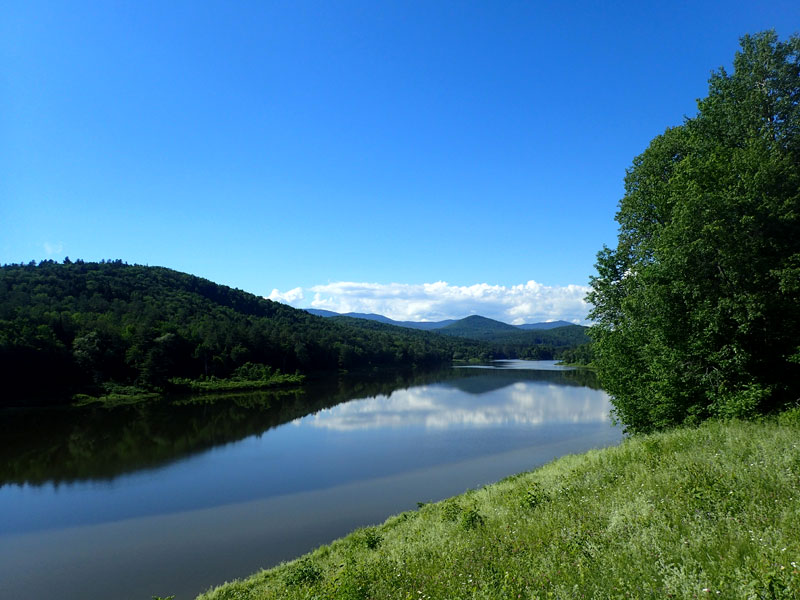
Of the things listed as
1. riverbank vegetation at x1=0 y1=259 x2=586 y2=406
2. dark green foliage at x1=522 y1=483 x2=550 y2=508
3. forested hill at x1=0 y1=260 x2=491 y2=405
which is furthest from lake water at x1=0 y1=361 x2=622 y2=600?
forested hill at x1=0 y1=260 x2=491 y2=405

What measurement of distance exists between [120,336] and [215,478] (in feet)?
158

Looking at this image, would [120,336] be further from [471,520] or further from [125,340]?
[471,520]

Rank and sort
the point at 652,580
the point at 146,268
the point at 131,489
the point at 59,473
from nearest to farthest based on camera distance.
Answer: the point at 652,580, the point at 131,489, the point at 59,473, the point at 146,268

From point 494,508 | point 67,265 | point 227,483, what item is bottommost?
point 227,483

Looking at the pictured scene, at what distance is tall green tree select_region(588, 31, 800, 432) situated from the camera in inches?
461

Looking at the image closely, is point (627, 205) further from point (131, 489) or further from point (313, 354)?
point (313, 354)

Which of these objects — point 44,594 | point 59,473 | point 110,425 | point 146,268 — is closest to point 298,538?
point 44,594

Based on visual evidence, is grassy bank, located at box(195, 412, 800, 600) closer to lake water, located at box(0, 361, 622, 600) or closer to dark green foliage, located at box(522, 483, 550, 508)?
dark green foliage, located at box(522, 483, 550, 508)

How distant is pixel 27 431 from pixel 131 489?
68.7 ft

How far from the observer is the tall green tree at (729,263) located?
1172 cm

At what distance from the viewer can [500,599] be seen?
16.9ft

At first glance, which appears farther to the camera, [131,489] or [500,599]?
[131,489]

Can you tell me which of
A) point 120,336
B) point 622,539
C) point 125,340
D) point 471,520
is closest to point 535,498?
point 471,520

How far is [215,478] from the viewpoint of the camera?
70.9 feet
